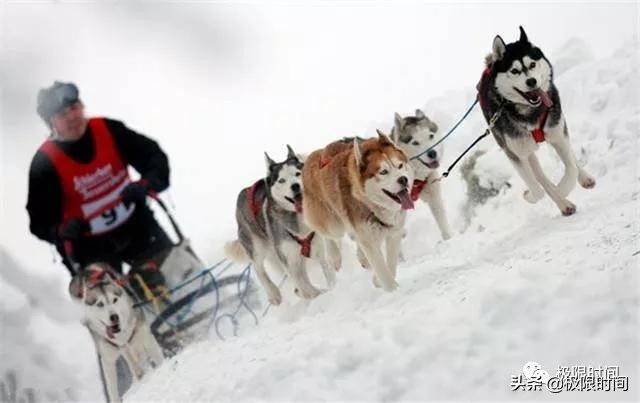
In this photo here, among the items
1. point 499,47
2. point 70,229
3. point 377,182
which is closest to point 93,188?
point 70,229

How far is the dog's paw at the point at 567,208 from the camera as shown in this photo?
389 cm

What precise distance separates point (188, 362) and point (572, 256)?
84.0 inches

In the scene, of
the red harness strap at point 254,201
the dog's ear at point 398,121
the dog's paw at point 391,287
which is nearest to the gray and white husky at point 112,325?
the red harness strap at point 254,201

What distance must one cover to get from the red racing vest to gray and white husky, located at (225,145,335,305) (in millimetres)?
742

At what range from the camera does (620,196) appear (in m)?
3.87

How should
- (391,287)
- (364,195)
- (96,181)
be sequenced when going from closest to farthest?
(364,195), (391,287), (96,181)

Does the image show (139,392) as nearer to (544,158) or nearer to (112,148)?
(112,148)

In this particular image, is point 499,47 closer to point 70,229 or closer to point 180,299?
point 180,299

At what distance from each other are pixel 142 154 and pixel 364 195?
62.1 inches

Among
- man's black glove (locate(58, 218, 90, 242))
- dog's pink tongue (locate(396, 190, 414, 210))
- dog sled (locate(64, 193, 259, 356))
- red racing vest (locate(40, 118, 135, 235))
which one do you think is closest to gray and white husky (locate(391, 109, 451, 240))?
dog's pink tongue (locate(396, 190, 414, 210))

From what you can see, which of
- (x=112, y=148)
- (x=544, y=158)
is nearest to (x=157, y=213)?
(x=112, y=148)

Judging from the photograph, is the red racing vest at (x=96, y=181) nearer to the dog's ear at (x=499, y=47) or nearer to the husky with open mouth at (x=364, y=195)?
the husky with open mouth at (x=364, y=195)

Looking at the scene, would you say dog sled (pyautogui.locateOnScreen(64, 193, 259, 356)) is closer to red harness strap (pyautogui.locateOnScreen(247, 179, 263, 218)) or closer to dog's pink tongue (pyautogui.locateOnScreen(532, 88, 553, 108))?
red harness strap (pyautogui.locateOnScreen(247, 179, 263, 218))

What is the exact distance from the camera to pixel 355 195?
11.8ft
